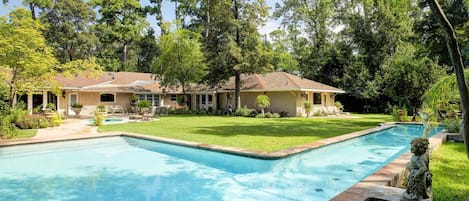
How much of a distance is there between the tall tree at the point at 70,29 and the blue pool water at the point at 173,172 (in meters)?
30.0

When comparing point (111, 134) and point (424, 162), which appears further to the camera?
point (111, 134)

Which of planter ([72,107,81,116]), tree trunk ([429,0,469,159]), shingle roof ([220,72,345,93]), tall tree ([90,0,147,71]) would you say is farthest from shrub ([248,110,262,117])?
tall tree ([90,0,147,71])

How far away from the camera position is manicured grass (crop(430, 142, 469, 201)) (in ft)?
14.7

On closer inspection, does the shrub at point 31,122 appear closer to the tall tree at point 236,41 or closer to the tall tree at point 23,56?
the tall tree at point 23,56

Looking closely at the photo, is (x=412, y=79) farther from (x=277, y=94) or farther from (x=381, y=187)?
(x=381, y=187)

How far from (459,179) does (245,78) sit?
2463 cm

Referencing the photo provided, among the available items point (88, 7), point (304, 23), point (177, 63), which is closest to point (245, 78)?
point (177, 63)

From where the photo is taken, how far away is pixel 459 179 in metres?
5.40

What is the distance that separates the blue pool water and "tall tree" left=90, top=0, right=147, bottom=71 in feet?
101

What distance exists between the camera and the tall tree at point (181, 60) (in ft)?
83.3

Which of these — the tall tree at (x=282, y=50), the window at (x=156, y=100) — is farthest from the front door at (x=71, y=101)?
the tall tree at (x=282, y=50)

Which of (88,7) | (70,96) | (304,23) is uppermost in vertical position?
(88,7)

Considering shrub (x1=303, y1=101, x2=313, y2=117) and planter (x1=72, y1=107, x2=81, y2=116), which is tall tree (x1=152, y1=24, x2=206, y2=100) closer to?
planter (x1=72, y1=107, x2=81, y2=116)

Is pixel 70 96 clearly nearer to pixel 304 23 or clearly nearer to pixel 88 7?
pixel 88 7
